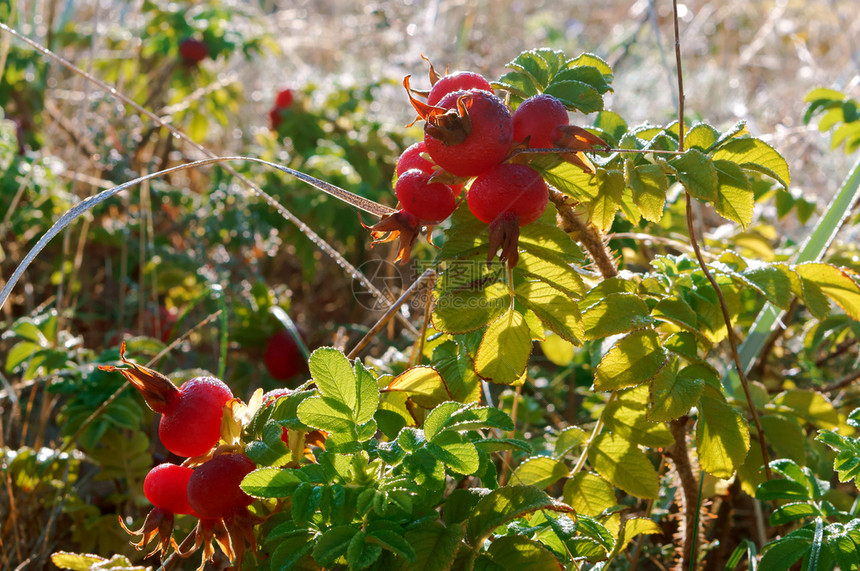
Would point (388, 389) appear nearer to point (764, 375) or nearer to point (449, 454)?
point (449, 454)

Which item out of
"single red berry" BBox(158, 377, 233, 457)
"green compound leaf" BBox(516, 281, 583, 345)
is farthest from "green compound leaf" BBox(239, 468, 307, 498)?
"green compound leaf" BBox(516, 281, 583, 345)

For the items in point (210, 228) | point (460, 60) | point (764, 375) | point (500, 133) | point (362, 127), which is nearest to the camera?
point (500, 133)

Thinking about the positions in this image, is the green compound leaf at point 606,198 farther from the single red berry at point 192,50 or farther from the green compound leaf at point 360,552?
the single red berry at point 192,50

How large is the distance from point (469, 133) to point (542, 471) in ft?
1.94

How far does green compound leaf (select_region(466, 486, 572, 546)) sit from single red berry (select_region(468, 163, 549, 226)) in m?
0.35

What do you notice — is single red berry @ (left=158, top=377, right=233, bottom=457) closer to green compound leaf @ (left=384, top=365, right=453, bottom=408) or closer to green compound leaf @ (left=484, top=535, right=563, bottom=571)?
green compound leaf @ (left=384, top=365, right=453, bottom=408)

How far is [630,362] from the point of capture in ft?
3.48

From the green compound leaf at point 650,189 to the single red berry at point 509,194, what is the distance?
5.8 inches

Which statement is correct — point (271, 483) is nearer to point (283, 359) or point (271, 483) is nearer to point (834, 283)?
point (834, 283)

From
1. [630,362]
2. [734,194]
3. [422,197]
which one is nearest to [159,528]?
[422,197]

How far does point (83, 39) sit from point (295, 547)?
328 centimetres

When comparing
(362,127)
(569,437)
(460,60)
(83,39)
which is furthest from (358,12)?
(569,437)

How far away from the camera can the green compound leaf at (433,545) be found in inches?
32.7

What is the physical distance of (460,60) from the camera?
3.73 metres
